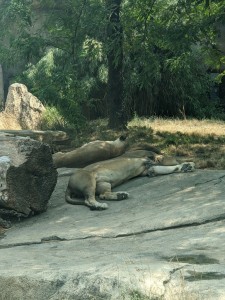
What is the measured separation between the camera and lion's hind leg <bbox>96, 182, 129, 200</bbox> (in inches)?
315

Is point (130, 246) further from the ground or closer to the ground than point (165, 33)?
closer to the ground

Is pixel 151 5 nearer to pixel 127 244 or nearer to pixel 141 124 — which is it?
pixel 141 124

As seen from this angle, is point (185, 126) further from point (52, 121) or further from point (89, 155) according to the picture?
point (89, 155)

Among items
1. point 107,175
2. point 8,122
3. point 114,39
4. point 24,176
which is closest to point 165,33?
point 114,39

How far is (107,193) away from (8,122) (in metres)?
7.78

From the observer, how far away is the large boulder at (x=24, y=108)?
15.6 metres

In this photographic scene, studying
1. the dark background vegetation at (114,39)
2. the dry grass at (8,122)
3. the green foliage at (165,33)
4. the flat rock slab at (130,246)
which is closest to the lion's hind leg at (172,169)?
the flat rock slab at (130,246)

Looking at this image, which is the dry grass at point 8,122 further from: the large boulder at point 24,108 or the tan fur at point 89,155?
the tan fur at point 89,155

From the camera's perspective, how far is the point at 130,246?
5.75 m

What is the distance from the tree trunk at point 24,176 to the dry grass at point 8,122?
23.9 ft

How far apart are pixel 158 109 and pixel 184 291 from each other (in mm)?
13886

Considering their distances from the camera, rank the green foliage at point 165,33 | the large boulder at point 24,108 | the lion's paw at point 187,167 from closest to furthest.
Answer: the lion's paw at point 187,167
the green foliage at point 165,33
the large boulder at point 24,108

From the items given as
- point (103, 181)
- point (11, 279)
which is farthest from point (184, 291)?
point (103, 181)

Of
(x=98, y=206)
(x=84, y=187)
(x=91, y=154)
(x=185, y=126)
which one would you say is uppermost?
(x=91, y=154)
